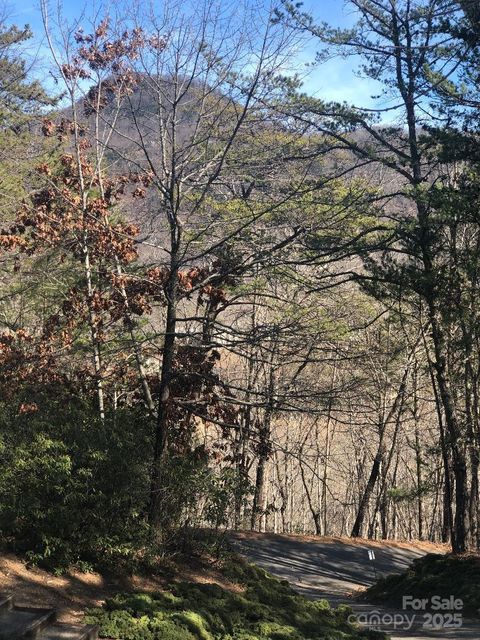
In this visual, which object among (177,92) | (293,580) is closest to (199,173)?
(177,92)

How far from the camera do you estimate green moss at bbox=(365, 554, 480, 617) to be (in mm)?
8789

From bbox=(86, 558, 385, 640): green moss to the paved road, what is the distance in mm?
2492

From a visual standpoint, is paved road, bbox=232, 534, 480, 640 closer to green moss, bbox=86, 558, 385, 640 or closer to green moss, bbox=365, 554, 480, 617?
green moss, bbox=365, 554, 480, 617

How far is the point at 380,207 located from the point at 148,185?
4.30m

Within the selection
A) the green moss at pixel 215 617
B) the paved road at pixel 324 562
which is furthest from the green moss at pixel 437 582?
the green moss at pixel 215 617

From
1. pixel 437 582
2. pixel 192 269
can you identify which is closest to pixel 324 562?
pixel 437 582

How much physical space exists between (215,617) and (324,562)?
360 inches

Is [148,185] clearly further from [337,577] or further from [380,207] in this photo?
[337,577]

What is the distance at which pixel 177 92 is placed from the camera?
852 cm

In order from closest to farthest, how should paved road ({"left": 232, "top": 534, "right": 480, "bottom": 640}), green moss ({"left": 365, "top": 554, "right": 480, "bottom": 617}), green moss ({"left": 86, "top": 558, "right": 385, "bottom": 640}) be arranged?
green moss ({"left": 86, "top": 558, "right": 385, "bottom": 640}) < green moss ({"left": 365, "top": 554, "right": 480, "bottom": 617}) < paved road ({"left": 232, "top": 534, "right": 480, "bottom": 640})

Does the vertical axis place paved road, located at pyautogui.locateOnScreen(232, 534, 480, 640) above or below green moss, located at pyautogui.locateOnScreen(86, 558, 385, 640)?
below

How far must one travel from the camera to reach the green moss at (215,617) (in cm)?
527

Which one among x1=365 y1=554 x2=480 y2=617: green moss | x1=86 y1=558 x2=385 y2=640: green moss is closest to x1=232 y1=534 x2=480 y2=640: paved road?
x1=365 y1=554 x2=480 y2=617: green moss

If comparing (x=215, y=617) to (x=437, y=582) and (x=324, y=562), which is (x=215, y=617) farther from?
(x=324, y=562)
